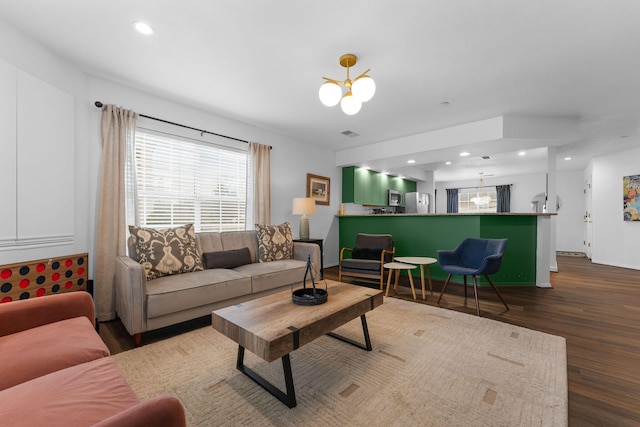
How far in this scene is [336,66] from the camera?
2756 mm

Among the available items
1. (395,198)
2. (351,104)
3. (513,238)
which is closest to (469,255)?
(513,238)

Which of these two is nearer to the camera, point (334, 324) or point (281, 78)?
point (334, 324)

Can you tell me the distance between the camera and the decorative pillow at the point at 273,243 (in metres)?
3.89

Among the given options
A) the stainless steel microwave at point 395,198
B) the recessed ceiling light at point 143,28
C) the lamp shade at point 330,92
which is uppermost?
the recessed ceiling light at point 143,28

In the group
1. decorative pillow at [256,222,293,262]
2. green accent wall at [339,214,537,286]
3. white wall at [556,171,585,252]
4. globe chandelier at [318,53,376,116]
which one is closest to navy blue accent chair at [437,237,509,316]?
green accent wall at [339,214,537,286]

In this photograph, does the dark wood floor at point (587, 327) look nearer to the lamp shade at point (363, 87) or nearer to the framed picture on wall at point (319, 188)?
the framed picture on wall at point (319, 188)

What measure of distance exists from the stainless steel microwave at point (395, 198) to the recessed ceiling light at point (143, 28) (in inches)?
240

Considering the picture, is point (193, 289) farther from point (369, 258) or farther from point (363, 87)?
point (369, 258)

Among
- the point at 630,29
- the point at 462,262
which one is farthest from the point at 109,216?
the point at 630,29

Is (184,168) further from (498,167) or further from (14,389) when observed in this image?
(498,167)

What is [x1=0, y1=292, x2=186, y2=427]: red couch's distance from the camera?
2.54ft

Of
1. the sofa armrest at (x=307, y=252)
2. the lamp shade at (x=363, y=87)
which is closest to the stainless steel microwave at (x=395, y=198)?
the sofa armrest at (x=307, y=252)

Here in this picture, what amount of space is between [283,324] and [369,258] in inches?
116

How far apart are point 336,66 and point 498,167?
6666 mm
